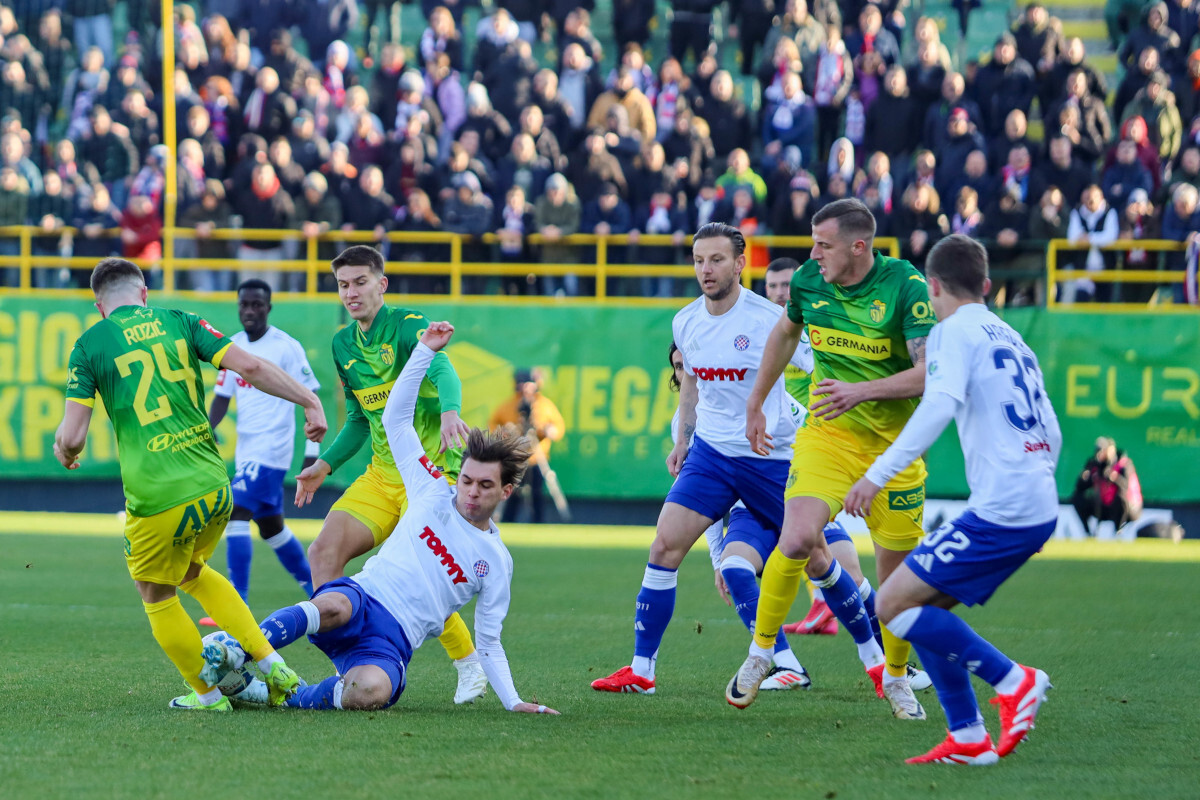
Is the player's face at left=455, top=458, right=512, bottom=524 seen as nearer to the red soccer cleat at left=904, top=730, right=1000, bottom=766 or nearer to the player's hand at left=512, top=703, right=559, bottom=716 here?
the player's hand at left=512, top=703, right=559, bottom=716

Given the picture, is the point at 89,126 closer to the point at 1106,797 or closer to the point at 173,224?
the point at 173,224

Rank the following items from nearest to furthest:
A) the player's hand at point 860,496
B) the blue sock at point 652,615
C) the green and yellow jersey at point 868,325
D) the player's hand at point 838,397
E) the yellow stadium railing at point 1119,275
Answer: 1. the player's hand at point 860,496
2. the player's hand at point 838,397
3. the green and yellow jersey at point 868,325
4. the blue sock at point 652,615
5. the yellow stadium railing at point 1119,275

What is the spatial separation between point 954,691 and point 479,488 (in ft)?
6.96

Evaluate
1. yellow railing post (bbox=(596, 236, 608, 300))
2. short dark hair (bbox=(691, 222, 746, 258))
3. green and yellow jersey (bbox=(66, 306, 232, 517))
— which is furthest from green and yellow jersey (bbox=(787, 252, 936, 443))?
yellow railing post (bbox=(596, 236, 608, 300))

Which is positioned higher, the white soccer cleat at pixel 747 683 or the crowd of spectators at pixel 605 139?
the crowd of spectators at pixel 605 139

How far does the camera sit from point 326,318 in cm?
1705

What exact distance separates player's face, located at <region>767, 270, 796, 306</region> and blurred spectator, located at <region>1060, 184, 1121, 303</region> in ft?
28.2

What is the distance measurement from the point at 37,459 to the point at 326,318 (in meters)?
3.96

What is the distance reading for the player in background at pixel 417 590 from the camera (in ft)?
19.7

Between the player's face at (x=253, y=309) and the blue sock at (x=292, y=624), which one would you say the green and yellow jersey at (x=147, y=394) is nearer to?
the blue sock at (x=292, y=624)

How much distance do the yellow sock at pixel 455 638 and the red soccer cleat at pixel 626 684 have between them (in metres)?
0.70

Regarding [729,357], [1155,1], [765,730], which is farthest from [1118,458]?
[765,730]

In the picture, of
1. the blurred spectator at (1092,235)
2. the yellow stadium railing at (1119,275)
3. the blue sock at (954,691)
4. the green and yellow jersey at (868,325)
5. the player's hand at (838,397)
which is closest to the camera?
the blue sock at (954,691)

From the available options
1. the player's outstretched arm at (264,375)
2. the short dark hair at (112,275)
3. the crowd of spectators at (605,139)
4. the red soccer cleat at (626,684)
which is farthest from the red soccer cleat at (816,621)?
the crowd of spectators at (605,139)
